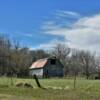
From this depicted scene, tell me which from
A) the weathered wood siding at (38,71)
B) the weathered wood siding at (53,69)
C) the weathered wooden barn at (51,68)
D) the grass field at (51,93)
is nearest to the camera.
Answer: the grass field at (51,93)

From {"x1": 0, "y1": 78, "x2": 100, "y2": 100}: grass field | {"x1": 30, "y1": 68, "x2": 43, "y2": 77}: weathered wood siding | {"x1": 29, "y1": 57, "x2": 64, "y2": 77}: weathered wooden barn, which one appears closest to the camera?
{"x1": 0, "y1": 78, "x2": 100, "y2": 100}: grass field

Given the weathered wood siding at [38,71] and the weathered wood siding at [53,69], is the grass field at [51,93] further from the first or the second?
the weathered wood siding at [38,71]

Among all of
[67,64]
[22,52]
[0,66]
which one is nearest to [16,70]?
[0,66]

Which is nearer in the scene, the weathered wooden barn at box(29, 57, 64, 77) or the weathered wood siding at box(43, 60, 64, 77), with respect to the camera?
the weathered wood siding at box(43, 60, 64, 77)

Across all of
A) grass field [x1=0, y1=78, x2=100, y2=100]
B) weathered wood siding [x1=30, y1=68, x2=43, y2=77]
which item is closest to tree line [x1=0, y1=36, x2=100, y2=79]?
weathered wood siding [x1=30, y1=68, x2=43, y2=77]

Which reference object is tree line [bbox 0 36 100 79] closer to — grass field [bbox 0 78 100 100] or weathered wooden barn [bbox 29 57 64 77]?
weathered wooden barn [bbox 29 57 64 77]

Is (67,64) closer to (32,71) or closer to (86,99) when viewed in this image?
(32,71)

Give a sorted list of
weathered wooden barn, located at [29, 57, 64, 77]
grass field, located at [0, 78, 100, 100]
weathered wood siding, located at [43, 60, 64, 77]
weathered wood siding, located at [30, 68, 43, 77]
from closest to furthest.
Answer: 1. grass field, located at [0, 78, 100, 100]
2. weathered wood siding, located at [43, 60, 64, 77]
3. weathered wooden barn, located at [29, 57, 64, 77]
4. weathered wood siding, located at [30, 68, 43, 77]

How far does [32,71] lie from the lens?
13175 centimetres

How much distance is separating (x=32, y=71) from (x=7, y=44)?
1622 centimetres

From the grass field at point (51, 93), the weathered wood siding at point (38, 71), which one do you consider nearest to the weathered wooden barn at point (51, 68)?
the weathered wood siding at point (38, 71)

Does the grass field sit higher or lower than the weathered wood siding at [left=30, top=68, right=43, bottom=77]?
lower

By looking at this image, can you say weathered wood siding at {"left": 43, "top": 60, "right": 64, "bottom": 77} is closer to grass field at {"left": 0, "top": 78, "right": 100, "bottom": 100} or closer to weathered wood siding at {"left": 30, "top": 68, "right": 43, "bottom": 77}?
weathered wood siding at {"left": 30, "top": 68, "right": 43, "bottom": 77}

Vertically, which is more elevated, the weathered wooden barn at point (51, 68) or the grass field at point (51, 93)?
the weathered wooden barn at point (51, 68)
